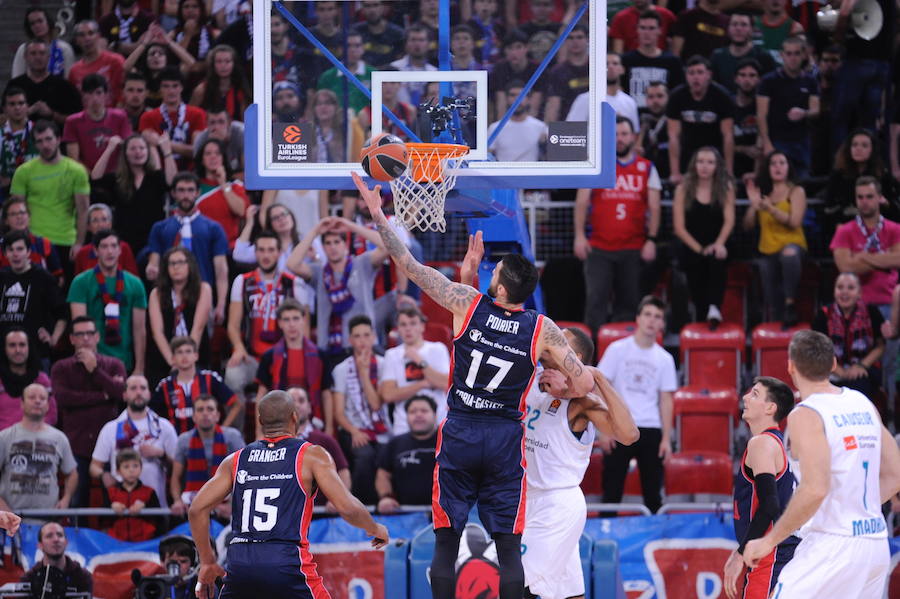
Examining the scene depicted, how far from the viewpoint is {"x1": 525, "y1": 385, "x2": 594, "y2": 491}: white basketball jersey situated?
8633 mm

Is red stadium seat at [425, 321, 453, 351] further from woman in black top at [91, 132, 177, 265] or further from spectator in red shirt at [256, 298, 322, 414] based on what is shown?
woman in black top at [91, 132, 177, 265]

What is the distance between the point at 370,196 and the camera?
8172mm

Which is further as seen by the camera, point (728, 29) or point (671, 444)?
point (728, 29)

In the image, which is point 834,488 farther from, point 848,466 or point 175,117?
point 175,117

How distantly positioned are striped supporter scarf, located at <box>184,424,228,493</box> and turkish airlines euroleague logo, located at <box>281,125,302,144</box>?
336cm

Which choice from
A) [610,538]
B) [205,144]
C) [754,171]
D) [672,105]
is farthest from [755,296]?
[205,144]

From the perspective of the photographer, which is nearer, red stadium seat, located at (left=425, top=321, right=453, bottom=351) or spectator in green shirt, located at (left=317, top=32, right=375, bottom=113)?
spectator in green shirt, located at (left=317, top=32, right=375, bottom=113)

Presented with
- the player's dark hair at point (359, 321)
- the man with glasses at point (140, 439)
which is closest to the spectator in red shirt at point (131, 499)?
the man with glasses at point (140, 439)

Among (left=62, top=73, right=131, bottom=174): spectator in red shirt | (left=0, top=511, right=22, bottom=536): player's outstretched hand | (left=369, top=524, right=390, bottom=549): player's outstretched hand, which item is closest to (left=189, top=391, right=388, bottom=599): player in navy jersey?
(left=369, top=524, right=390, bottom=549): player's outstretched hand

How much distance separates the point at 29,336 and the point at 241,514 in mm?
5424

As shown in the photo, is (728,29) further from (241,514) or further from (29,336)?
(241,514)

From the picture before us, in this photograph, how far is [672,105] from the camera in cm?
1441

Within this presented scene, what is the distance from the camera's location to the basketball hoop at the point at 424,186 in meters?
8.48

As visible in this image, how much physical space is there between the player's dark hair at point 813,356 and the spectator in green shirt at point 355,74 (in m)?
3.60
